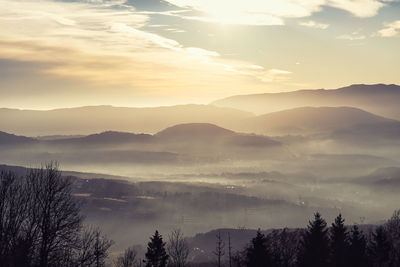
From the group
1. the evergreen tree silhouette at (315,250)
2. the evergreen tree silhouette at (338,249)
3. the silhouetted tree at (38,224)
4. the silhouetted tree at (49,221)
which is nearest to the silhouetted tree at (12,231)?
the silhouetted tree at (38,224)

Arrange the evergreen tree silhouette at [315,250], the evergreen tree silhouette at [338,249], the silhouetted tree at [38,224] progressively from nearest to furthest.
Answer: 1. the silhouetted tree at [38,224]
2. the evergreen tree silhouette at [315,250]
3. the evergreen tree silhouette at [338,249]

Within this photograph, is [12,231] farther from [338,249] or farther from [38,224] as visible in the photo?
[338,249]

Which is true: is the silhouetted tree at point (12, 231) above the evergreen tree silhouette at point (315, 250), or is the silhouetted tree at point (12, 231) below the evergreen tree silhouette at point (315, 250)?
above

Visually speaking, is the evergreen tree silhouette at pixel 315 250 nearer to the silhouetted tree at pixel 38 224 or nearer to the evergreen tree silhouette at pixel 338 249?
the evergreen tree silhouette at pixel 338 249

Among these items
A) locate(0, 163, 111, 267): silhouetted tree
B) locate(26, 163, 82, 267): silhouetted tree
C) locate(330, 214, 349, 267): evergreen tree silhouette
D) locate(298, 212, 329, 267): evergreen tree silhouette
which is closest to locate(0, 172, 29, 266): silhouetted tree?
locate(0, 163, 111, 267): silhouetted tree

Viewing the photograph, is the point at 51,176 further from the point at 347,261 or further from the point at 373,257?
the point at 373,257

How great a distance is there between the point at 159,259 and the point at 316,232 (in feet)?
104

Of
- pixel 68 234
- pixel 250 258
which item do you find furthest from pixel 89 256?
pixel 250 258

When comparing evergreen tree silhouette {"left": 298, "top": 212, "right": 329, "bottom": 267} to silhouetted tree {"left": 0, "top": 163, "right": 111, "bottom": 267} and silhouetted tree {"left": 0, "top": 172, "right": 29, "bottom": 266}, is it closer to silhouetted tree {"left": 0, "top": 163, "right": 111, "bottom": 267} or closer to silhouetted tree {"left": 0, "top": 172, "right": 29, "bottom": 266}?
→ silhouetted tree {"left": 0, "top": 163, "right": 111, "bottom": 267}

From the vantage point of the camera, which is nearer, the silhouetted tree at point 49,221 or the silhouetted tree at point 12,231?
the silhouetted tree at point 12,231

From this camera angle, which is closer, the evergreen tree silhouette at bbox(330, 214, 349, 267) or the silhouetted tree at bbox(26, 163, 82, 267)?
the silhouetted tree at bbox(26, 163, 82, 267)

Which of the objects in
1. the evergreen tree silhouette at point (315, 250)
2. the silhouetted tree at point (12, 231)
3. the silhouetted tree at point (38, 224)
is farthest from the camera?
the evergreen tree silhouette at point (315, 250)

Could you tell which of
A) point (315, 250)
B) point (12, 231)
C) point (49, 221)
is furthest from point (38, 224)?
point (315, 250)

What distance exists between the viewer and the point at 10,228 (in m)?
66.1
